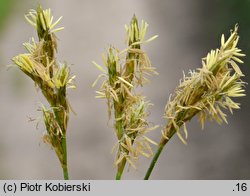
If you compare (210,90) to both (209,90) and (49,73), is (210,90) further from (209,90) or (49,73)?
(49,73)
